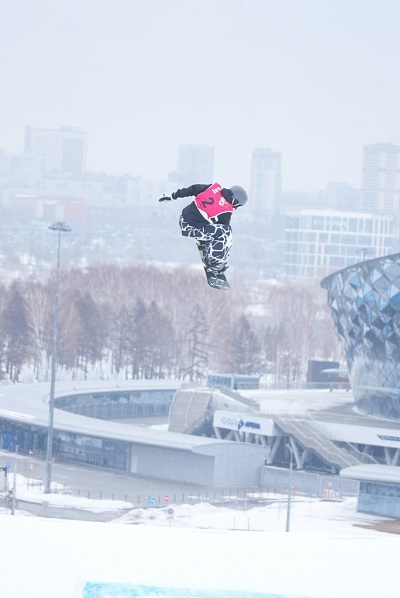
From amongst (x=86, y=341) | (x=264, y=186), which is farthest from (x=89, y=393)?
(x=264, y=186)

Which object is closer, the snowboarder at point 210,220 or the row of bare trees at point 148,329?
the snowboarder at point 210,220

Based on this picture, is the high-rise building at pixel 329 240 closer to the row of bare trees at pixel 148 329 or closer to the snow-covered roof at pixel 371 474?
the row of bare trees at pixel 148 329

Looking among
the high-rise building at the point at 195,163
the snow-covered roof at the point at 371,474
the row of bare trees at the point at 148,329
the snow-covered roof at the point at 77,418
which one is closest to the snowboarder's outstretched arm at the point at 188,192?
the snow-covered roof at the point at 371,474

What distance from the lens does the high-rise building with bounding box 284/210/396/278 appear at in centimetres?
5906

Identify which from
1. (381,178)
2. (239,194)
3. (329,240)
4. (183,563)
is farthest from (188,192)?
(381,178)

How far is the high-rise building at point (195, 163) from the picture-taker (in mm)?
41603

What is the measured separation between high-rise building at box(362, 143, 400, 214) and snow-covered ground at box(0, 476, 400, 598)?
187ft

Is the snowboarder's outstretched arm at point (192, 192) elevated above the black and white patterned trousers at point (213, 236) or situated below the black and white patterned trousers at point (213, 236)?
above

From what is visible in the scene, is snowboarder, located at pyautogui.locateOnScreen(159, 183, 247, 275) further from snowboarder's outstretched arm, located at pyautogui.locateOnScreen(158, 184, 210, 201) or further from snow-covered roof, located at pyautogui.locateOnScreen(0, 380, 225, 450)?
snow-covered roof, located at pyautogui.locateOnScreen(0, 380, 225, 450)

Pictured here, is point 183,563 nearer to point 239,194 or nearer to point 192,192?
point 192,192

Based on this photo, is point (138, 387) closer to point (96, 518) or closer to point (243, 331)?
point (243, 331)

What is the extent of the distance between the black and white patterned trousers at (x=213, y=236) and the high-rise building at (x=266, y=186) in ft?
157

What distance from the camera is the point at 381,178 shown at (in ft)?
214

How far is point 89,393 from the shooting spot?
30859 mm
